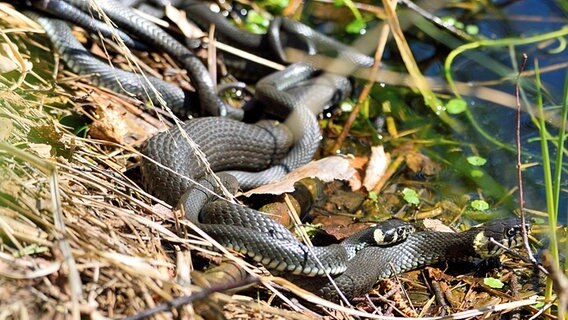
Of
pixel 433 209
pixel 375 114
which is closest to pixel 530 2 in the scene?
pixel 375 114

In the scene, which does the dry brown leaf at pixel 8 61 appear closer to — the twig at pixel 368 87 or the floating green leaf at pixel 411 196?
the twig at pixel 368 87

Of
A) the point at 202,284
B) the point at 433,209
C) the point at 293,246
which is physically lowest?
the point at 433,209

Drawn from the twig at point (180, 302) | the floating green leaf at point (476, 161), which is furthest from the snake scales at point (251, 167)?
the twig at point (180, 302)

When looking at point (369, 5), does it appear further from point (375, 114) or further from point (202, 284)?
point (202, 284)

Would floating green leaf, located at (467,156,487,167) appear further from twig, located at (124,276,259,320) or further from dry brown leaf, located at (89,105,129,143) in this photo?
twig, located at (124,276,259,320)

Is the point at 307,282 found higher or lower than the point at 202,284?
lower

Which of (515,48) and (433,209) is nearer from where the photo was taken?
(433,209)

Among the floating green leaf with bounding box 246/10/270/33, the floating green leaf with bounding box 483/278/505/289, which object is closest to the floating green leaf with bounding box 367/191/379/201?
the floating green leaf with bounding box 483/278/505/289
